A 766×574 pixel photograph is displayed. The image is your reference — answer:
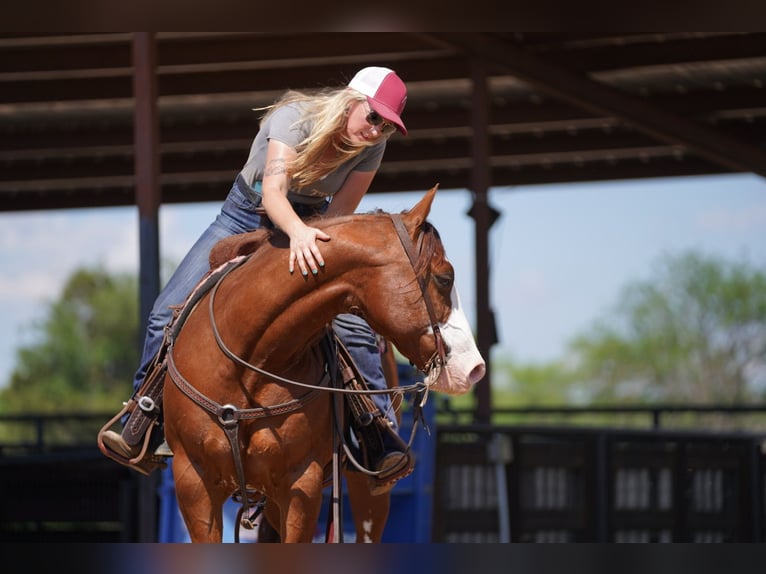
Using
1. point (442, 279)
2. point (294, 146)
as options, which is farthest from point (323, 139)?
point (442, 279)

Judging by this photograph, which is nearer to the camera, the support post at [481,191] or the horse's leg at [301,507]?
the horse's leg at [301,507]

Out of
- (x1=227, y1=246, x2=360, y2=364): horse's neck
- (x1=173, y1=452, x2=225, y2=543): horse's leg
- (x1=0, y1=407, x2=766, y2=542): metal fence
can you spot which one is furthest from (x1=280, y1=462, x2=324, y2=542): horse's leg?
(x1=0, y1=407, x2=766, y2=542): metal fence

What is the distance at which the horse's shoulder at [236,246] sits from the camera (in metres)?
4.66

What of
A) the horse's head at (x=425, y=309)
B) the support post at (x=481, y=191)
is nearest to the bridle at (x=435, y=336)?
the horse's head at (x=425, y=309)

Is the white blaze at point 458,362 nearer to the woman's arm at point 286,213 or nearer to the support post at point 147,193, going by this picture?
the woman's arm at point 286,213

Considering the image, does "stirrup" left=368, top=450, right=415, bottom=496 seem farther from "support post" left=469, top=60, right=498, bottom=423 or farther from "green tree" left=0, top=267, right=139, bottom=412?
"green tree" left=0, top=267, right=139, bottom=412

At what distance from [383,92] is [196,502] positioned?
1.61 m

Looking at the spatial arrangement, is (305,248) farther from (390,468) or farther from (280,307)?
(390,468)

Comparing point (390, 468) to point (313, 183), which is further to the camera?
point (390, 468)

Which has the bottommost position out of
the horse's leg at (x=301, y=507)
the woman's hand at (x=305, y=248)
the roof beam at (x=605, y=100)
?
the horse's leg at (x=301, y=507)

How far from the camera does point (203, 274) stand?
490 cm

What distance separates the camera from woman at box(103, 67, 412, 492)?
173 inches

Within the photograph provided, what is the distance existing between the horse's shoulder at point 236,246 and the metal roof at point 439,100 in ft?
20.2

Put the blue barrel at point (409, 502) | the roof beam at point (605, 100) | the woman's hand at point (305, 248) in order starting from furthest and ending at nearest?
1. the roof beam at point (605, 100)
2. the blue barrel at point (409, 502)
3. the woman's hand at point (305, 248)
